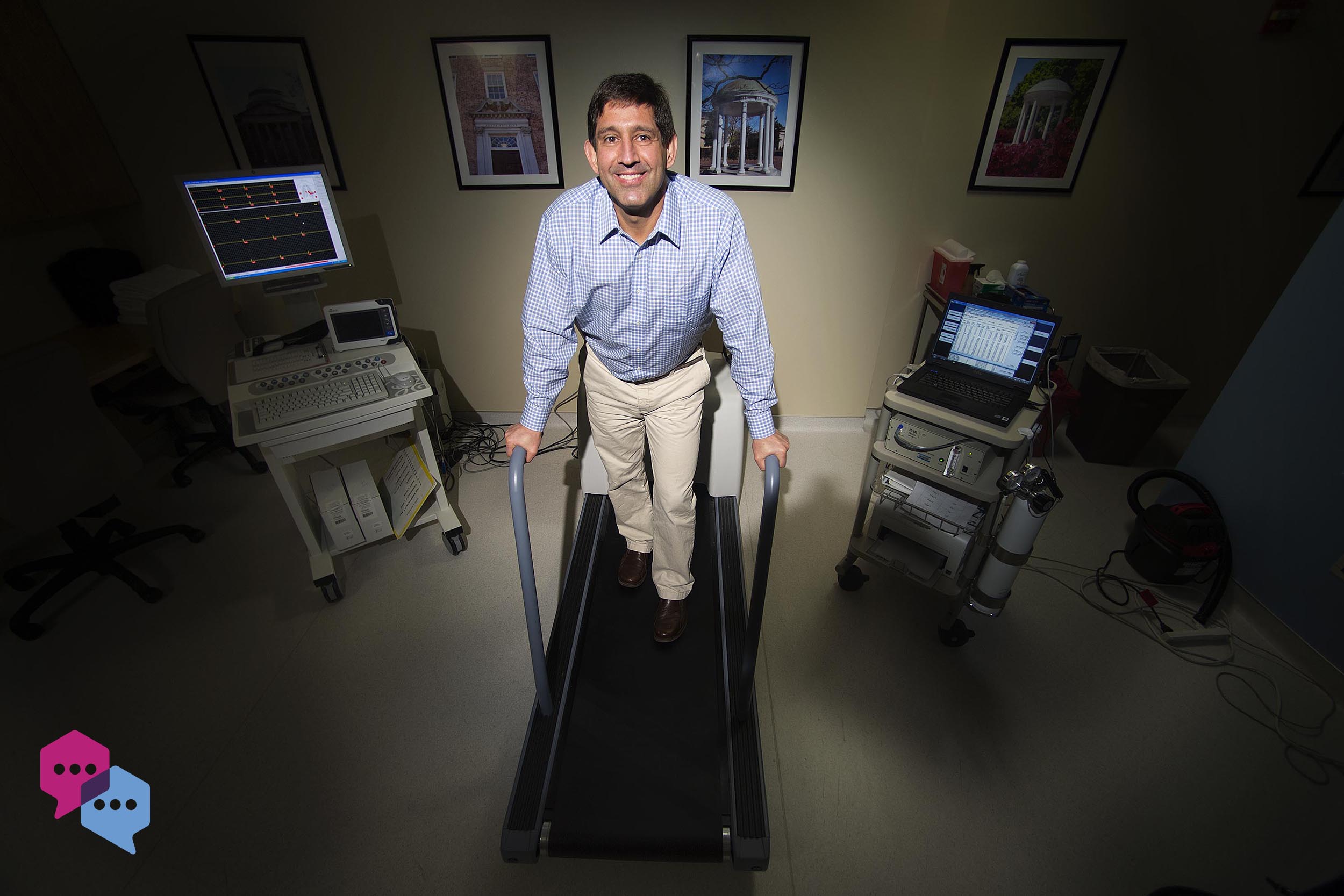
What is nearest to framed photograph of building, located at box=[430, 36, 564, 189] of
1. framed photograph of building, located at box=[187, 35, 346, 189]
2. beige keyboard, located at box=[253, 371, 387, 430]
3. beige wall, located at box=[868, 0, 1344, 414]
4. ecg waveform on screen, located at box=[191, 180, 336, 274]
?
framed photograph of building, located at box=[187, 35, 346, 189]

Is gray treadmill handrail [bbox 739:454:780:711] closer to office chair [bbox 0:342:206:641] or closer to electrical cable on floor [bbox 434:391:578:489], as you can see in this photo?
electrical cable on floor [bbox 434:391:578:489]

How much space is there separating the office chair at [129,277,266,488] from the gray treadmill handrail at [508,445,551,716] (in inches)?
64.8

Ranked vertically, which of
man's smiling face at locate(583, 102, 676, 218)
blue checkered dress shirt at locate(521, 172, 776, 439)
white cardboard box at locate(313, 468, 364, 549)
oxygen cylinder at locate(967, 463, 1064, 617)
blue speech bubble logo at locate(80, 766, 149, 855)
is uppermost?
man's smiling face at locate(583, 102, 676, 218)

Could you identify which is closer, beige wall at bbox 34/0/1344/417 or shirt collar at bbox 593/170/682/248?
shirt collar at bbox 593/170/682/248

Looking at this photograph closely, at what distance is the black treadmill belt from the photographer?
156 cm

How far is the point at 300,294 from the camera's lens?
245 centimetres

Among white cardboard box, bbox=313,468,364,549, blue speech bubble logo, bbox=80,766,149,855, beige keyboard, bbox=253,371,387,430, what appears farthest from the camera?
white cardboard box, bbox=313,468,364,549

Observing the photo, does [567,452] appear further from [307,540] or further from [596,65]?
[596,65]

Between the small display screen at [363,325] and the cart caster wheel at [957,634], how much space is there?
8.31 ft

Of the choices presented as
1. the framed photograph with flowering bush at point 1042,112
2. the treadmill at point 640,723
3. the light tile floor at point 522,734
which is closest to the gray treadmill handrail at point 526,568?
the treadmill at point 640,723

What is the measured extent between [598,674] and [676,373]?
108cm

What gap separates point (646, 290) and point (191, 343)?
7.36ft

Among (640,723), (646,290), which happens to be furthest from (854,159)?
(640,723)

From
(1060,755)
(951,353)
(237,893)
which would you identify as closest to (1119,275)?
(951,353)
